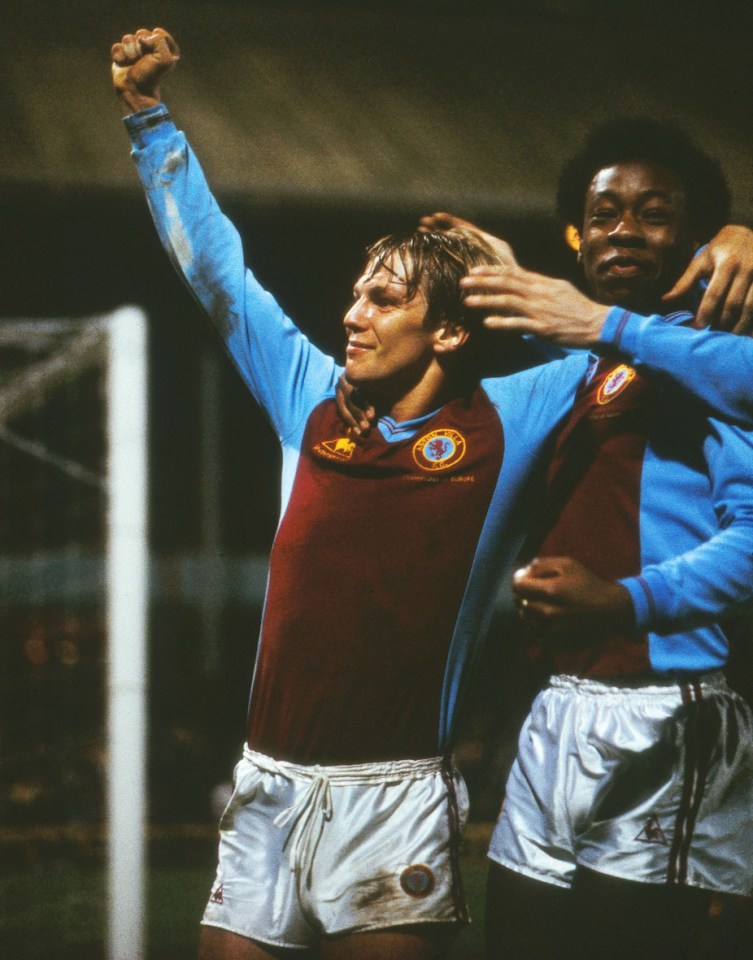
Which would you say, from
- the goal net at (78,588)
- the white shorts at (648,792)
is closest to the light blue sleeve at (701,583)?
the white shorts at (648,792)

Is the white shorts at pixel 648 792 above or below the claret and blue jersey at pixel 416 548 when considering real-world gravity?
below

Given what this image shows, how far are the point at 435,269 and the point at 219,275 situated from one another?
0.30 metres

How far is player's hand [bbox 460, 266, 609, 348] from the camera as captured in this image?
145cm

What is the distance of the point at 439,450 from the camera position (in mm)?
1573

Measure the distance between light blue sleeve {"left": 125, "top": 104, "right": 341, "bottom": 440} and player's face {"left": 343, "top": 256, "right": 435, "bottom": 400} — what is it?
100 millimetres

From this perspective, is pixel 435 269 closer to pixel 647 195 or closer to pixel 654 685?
pixel 647 195

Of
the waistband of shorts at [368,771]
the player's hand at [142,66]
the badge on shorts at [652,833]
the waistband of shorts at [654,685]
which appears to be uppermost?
the player's hand at [142,66]

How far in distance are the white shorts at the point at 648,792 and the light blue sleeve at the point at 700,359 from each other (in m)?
0.36

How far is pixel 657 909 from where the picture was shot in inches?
57.4

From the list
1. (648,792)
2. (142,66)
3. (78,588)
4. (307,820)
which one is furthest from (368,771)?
(78,588)

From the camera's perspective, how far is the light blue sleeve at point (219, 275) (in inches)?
65.5

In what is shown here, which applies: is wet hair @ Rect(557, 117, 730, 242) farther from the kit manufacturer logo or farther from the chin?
the kit manufacturer logo

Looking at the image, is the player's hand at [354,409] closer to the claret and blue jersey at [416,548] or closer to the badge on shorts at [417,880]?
the claret and blue jersey at [416,548]

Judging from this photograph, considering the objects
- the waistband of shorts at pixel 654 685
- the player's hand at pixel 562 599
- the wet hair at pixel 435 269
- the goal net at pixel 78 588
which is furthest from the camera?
the goal net at pixel 78 588
